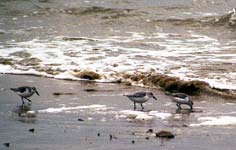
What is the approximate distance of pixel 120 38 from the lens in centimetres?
2195

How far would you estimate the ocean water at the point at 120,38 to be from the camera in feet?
53.2

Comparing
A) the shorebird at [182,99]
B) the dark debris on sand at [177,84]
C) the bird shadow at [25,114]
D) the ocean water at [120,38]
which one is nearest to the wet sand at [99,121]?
the bird shadow at [25,114]

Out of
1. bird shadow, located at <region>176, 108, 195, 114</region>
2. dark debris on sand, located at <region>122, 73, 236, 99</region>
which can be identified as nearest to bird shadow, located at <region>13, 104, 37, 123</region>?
bird shadow, located at <region>176, 108, 195, 114</region>

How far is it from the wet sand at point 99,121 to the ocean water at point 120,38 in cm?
151

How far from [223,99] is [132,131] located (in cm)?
332

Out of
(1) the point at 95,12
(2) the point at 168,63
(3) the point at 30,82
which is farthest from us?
(1) the point at 95,12

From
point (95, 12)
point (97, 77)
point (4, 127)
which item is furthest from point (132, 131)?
point (95, 12)

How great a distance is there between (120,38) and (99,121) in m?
11.2

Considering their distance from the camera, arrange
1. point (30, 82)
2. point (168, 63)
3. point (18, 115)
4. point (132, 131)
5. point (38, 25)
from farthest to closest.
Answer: point (38, 25) → point (168, 63) → point (30, 82) → point (18, 115) → point (132, 131)

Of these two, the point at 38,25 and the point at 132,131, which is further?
the point at 38,25

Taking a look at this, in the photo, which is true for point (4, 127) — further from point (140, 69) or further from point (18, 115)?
point (140, 69)

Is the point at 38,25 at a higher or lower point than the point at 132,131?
higher

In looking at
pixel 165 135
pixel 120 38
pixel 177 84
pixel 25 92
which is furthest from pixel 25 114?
pixel 120 38

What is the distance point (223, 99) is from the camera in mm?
12852
